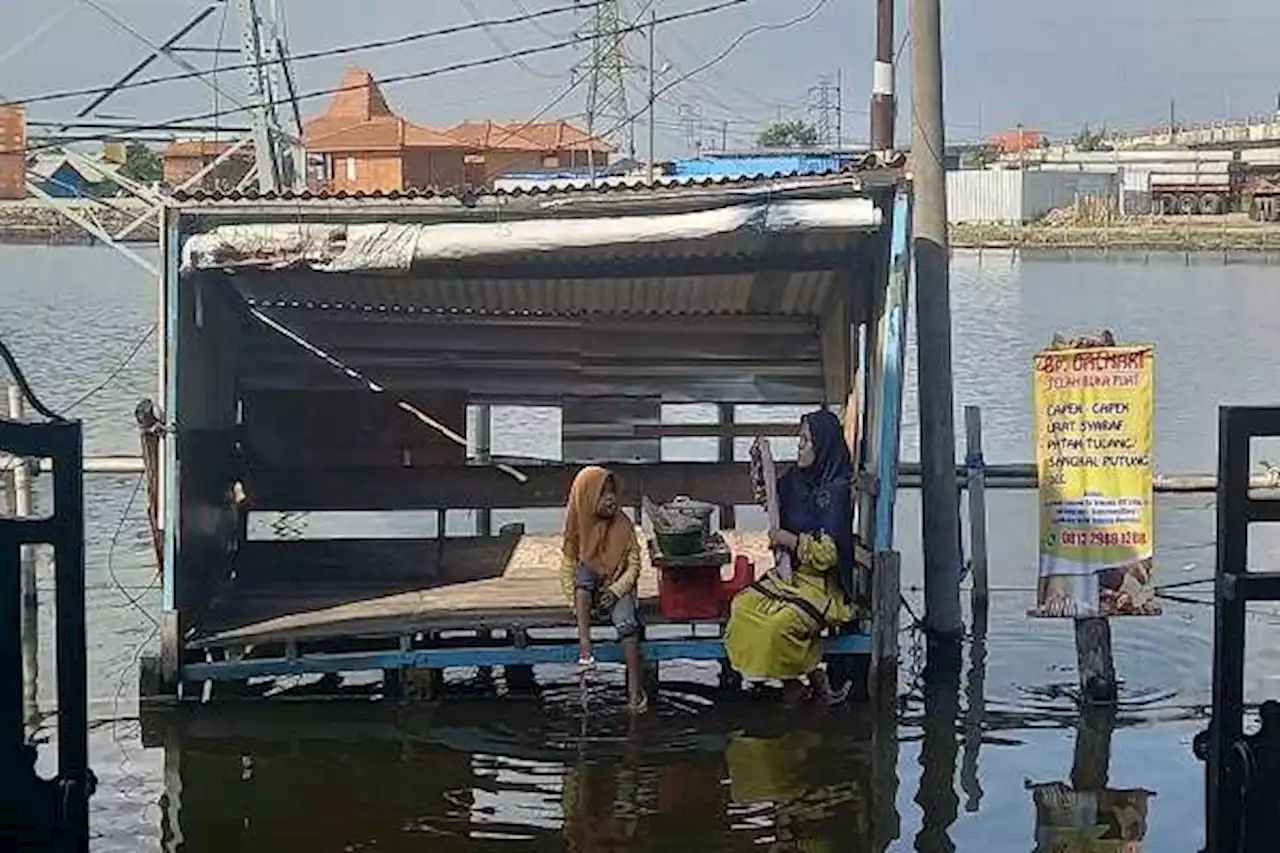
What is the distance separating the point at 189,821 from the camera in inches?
338

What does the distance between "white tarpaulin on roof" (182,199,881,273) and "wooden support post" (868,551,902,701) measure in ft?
6.13

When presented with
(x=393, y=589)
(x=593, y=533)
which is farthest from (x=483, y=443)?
(x=593, y=533)

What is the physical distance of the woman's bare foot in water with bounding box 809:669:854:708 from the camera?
34.5ft

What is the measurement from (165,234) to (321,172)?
28.8 metres

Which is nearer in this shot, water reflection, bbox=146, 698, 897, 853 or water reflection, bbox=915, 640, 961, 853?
water reflection, bbox=146, 698, 897, 853

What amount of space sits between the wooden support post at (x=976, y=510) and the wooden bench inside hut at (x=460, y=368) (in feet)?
2.87

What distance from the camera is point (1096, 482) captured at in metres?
10.1

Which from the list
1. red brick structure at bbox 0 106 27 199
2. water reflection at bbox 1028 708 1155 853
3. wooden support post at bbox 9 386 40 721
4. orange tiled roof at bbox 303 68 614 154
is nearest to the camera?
water reflection at bbox 1028 708 1155 853

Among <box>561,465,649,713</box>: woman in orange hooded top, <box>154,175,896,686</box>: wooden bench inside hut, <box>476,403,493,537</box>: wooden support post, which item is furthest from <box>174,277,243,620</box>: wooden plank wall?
<box>561,465,649,713</box>: woman in orange hooded top

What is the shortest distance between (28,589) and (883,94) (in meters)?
6.91

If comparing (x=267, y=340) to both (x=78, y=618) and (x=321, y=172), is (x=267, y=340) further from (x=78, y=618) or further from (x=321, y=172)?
(x=321, y=172)

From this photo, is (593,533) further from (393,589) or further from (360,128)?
(360,128)

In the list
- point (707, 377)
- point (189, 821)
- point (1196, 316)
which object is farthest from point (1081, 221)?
point (189, 821)

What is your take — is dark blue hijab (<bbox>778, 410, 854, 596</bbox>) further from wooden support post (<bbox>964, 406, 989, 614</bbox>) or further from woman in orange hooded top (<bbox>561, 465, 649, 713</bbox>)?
wooden support post (<bbox>964, 406, 989, 614</bbox>)
